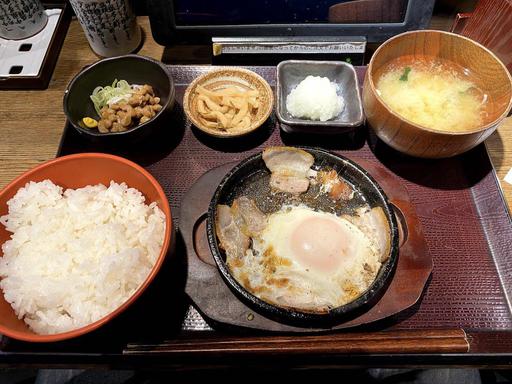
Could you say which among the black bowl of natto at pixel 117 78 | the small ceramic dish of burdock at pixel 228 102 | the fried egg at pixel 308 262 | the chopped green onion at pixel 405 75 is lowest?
the fried egg at pixel 308 262

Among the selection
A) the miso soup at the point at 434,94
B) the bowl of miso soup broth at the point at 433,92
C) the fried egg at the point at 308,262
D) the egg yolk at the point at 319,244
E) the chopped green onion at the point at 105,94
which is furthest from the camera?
the chopped green onion at the point at 105,94

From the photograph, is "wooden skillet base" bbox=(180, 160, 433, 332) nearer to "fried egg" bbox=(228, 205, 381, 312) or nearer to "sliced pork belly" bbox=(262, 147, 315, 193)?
"fried egg" bbox=(228, 205, 381, 312)

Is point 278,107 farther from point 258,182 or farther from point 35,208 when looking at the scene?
point 35,208

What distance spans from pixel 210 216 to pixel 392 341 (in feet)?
2.87

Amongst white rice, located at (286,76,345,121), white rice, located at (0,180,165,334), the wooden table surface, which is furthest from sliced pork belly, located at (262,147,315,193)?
the wooden table surface

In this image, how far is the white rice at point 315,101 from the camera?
2166 mm

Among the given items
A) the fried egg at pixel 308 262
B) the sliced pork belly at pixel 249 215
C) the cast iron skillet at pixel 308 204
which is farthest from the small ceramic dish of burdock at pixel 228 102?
the fried egg at pixel 308 262

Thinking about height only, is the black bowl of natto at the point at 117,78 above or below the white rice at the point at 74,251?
above

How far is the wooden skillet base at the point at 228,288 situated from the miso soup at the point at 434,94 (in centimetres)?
38

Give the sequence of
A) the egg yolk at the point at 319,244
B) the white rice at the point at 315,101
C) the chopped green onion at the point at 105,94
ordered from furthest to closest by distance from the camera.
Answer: the chopped green onion at the point at 105,94
the white rice at the point at 315,101
the egg yolk at the point at 319,244

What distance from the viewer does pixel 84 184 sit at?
194 centimetres

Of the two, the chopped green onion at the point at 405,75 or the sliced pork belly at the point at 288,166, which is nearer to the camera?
the sliced pork belly at the point at 288,166

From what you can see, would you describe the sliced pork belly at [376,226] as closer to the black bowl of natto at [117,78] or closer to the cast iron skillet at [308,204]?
the cast iron skillet at [308,204]

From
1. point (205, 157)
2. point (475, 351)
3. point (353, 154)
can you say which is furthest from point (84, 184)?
point (475, 351)
